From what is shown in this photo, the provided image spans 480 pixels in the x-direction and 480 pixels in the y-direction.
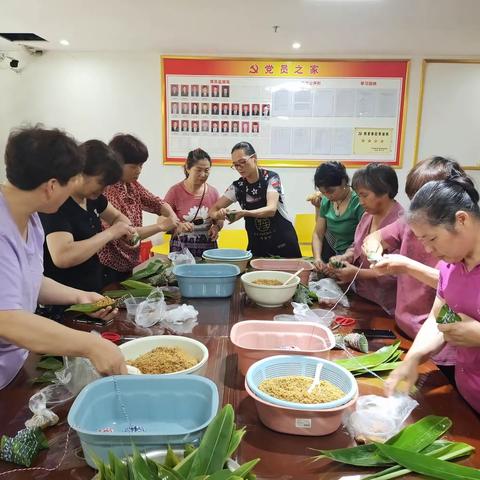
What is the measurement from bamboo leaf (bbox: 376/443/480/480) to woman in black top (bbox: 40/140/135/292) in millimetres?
1563

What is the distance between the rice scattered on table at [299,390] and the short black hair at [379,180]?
49.7 inches

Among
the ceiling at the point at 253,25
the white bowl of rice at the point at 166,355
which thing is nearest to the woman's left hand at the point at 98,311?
the white bowl of rice at the point at 166,355

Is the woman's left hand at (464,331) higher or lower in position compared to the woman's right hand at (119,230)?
lower

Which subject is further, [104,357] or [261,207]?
[261,207]

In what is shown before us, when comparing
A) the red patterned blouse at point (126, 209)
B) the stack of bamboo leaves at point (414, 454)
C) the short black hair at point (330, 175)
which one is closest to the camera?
the stack of bamboo leaves at point (414, 454)

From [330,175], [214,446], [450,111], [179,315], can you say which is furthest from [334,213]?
[450,111]

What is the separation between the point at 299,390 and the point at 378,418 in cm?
22

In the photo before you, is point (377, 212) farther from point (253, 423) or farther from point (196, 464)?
point (196, 464)

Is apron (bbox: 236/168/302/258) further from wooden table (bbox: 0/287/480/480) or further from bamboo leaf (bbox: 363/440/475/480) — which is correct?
bamboo leaf (bbox: 363/440/475/480)

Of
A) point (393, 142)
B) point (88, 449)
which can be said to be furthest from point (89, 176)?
point (393, 142)

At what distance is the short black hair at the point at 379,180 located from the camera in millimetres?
2150

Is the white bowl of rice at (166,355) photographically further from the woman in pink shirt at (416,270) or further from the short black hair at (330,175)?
the short black hair at (330,175)

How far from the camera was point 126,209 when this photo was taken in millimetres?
2805

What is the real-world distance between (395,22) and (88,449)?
402cm
